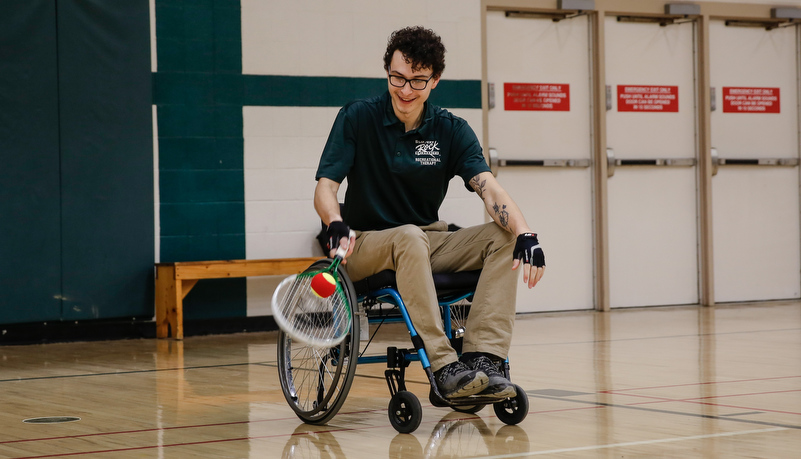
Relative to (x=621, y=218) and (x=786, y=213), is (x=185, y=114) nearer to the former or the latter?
(x=621, y=218)

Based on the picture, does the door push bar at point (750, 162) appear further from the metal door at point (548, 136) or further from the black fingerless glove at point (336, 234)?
the black fingerless glove at point (336, 234)

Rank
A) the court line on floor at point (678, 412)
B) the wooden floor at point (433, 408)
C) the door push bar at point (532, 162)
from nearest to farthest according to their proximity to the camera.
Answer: the wooden floor at point (433, 408)
the court line on floor at point (678, 412)
the door push bar at point (532, 162)

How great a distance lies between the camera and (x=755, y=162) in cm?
833

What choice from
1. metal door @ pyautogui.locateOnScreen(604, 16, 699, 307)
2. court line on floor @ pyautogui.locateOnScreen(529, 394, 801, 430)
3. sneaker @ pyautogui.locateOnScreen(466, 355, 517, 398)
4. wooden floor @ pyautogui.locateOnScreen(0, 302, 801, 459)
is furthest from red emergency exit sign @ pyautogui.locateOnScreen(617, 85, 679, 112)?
sneaker @ pyautogui.locateOnScreen(466, 355, 517, 398)

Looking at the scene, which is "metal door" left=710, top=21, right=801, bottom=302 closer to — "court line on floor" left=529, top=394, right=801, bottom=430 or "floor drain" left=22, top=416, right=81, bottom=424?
"court line on floor" left=529, top=394, right=801, bottom=430

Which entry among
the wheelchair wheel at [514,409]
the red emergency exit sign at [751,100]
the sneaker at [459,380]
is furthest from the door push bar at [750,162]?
the sneaker at [459,380]

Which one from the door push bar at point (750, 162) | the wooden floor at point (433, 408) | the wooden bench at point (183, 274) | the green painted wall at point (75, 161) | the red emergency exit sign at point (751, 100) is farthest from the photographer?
the red emergency exit sign at point (751, 100)

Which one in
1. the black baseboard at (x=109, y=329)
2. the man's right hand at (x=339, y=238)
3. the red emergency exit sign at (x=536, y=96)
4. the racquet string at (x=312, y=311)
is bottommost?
the black baseboard at (x=109, y=329)

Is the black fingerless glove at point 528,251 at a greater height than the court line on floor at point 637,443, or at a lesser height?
greater

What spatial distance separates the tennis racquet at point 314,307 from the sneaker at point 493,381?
0.37 meters

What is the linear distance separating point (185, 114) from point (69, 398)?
316 centimetres

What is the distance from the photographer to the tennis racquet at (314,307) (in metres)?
2.75

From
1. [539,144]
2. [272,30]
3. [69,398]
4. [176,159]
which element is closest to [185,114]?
[176,159]

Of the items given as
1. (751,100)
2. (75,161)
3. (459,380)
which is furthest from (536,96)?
(459,380)
